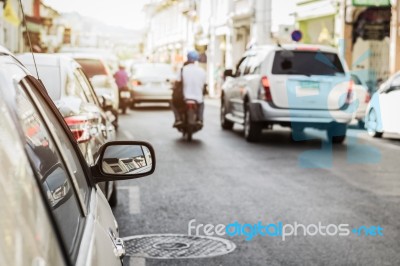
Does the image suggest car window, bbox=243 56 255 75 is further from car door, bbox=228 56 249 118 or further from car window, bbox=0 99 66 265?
car window, bbox=0 99 66 265

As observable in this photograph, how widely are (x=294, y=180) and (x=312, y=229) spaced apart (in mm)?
3168

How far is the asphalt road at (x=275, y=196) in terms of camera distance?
6250 millimetres

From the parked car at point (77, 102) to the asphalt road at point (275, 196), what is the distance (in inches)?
31.5

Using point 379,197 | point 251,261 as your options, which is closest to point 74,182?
point 251,261

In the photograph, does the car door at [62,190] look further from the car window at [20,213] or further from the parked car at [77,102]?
the parked car at [77,102]

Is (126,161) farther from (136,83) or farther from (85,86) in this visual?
(136,83)

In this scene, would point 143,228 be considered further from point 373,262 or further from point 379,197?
point 379,197

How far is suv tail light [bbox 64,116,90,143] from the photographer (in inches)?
243

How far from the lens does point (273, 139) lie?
637 inches

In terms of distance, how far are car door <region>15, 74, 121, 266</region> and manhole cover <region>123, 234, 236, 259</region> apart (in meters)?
3.23

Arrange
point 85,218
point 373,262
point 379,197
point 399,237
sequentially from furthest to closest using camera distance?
point 379,197
point 399,237
point 373,262
point 85,218

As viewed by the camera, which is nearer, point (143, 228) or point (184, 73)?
point (143, 228)

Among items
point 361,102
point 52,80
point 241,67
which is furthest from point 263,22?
point 52,80

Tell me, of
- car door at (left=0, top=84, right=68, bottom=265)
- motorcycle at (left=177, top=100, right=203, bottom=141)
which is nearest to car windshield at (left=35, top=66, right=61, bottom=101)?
car door at (left=0, top=84, right=68, bottom=265)
